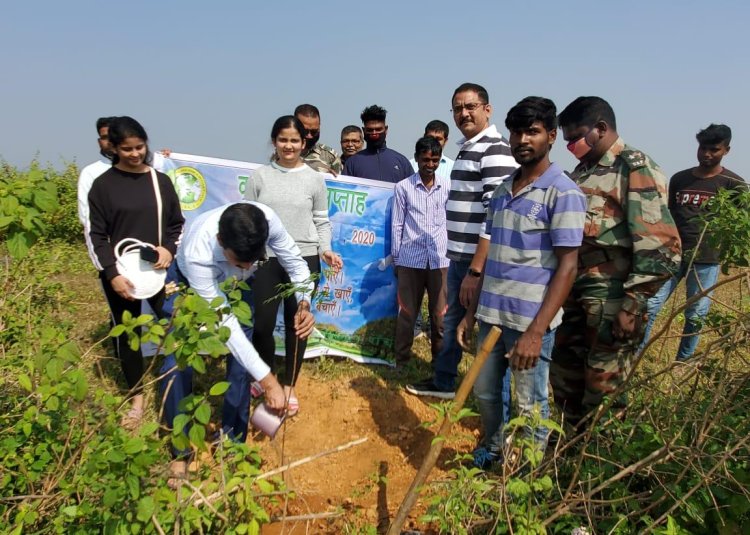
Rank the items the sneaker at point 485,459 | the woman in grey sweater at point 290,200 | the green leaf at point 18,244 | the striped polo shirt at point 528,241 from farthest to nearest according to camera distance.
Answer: the woman in grey sweater at point 290,200
the sneaker at point 485,459
the striped polo shirt at point 528,241
the green leaf at point 18,244

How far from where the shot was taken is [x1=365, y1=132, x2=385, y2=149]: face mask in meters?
5.16

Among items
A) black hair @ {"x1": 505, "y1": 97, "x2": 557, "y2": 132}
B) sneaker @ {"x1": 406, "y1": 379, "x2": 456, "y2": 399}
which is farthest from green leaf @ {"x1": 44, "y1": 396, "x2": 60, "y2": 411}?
sneaker @ {"x1": 406, "y1": 379, "x2": 456, "y2": 399}

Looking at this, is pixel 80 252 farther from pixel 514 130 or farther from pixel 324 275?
pixel 514 130

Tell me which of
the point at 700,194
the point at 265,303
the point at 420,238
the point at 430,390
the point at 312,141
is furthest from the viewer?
the point at 312,141

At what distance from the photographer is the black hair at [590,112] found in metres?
2.68

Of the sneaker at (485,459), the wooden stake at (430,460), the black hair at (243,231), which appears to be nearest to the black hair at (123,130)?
the black hair at (243,231)

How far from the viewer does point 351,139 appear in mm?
5738

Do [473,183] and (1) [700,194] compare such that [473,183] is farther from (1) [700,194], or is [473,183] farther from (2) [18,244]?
(2) [18,244]

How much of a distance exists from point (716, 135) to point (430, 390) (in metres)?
3.24

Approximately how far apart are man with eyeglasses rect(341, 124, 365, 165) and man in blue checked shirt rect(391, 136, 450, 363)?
1491mm

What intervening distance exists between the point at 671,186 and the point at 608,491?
3.53m

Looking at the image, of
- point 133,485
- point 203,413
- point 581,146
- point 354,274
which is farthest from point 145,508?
point 354,274

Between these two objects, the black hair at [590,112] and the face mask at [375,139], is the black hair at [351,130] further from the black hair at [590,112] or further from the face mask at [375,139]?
the black hair at [590,112]

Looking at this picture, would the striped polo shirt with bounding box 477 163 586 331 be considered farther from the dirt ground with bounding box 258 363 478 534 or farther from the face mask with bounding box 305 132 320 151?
the face mask with bounding box 305 132 320 151
